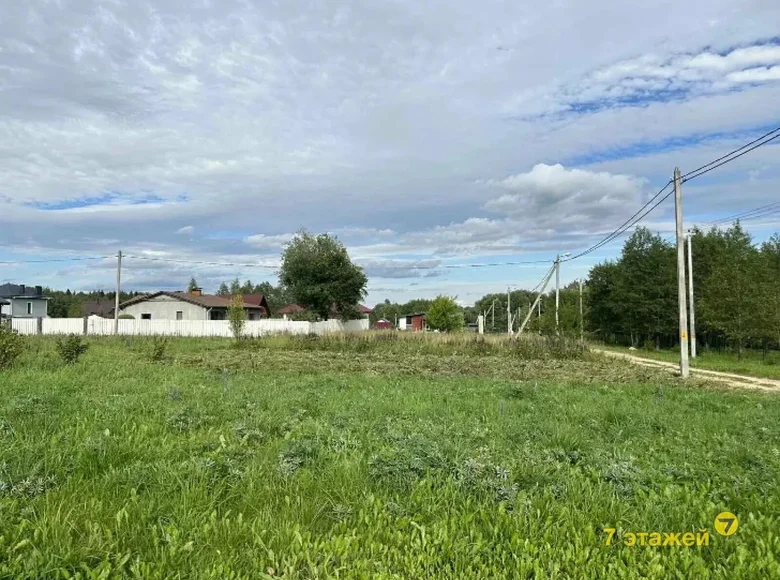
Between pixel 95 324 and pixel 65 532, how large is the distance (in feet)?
133

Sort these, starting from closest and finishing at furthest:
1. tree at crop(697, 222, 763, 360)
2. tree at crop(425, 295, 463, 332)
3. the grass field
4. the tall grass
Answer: the grass field, the tall grass, tree at crop(697, 222, 763, 360), tree at crop(425, 295, 463, 332)

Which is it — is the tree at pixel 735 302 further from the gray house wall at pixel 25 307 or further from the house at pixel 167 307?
the gray house wall at pixel 25 307

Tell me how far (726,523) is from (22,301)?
67.0m

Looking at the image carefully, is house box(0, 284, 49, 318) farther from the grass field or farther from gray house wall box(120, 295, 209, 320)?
the grass field

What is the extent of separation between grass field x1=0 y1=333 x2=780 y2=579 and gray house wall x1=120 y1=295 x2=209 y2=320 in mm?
47634

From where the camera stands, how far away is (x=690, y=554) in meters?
3.15

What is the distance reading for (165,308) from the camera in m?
52.1

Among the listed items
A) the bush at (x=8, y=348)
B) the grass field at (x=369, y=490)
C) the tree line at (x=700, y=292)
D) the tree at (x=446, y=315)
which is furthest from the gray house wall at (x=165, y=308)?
the grass field at (x=369, y=490)

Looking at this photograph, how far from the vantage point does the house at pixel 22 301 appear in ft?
186

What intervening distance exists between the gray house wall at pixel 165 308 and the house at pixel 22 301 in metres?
12.1

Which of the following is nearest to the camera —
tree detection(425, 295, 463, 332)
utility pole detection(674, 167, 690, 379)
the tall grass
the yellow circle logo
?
the yellow circle logo

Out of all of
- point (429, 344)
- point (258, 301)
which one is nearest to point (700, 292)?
point (429, 344)

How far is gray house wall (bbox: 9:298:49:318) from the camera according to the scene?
5659 centimetres

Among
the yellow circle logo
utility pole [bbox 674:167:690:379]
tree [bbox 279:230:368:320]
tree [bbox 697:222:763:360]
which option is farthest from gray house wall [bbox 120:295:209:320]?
the yellow circle logo
